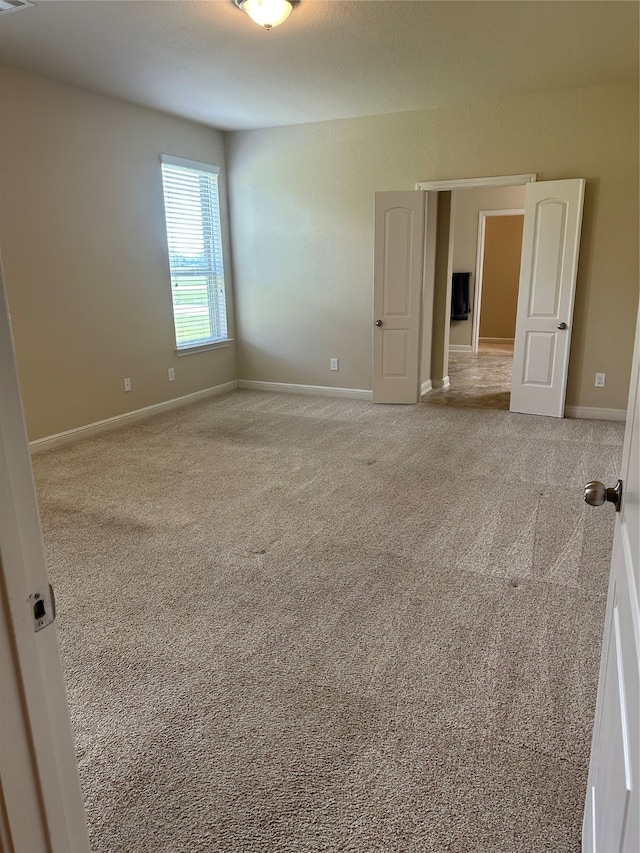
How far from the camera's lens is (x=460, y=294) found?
9.47 metres

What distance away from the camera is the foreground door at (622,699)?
0.77m

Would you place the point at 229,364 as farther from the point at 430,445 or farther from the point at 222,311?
the point at 430,445

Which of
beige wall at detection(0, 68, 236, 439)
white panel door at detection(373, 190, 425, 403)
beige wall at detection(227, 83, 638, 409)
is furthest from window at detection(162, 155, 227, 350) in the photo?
white panel door at detection(373, 190, 425, 403)

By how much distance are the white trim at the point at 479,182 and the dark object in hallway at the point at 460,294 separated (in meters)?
4.04

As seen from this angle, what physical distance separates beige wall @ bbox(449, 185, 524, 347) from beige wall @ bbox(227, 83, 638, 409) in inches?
148

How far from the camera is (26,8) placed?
3.14 meters

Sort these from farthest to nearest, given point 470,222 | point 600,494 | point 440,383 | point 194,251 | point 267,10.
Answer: point 470,222
point 440,383
point 194,251
point 267,10
point 600,494

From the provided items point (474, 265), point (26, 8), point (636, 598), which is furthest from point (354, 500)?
point (474, 265)

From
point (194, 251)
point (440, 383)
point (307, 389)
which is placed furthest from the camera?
point (440, 383)

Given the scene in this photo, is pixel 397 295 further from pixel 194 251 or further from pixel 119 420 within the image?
pixel 119 420

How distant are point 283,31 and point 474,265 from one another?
6616 millimetres

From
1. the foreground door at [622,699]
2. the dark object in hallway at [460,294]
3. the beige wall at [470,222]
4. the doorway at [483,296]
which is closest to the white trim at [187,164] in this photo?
the doorway at [483,296]

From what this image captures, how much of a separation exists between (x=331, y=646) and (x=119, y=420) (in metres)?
3.74

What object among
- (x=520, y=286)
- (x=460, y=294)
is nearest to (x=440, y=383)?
(x=520, y=286)
